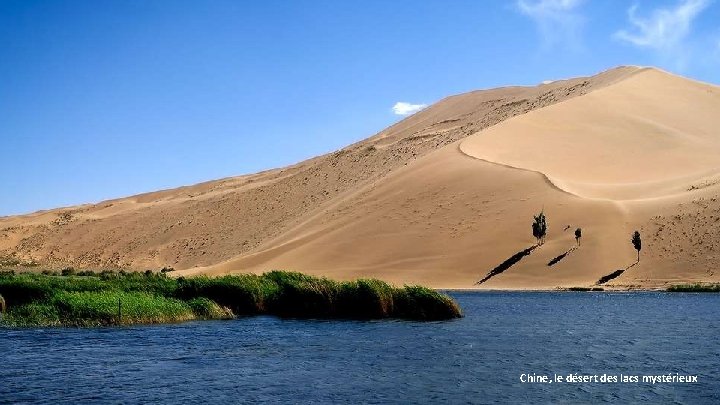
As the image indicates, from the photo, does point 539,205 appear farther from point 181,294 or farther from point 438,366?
point 438,366

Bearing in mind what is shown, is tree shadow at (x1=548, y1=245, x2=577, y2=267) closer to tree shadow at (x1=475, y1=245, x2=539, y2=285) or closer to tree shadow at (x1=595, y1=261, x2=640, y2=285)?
tree shadow at (x1=475, y1=245, x2=539, y2=285)

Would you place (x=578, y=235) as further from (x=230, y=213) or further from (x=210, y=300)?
(x=230, y=213)

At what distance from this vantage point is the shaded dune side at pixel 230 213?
98.3 metres

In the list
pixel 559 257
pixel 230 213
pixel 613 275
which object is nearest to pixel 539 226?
pixel 559 257

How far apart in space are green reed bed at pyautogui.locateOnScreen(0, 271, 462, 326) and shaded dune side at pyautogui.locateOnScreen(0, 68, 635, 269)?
46.3 m

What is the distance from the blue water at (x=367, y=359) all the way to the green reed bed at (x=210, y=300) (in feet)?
4.88

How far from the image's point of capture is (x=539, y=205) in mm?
71312

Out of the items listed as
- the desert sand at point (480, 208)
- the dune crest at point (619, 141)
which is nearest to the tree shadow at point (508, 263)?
the desert sand at point (480, 208)

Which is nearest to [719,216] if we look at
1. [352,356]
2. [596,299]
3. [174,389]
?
[596,299]

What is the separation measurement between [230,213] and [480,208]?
45.5 m

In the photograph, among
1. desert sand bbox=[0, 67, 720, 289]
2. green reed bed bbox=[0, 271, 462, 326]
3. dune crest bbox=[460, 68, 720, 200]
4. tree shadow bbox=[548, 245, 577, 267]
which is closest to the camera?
green reed bed bbox=[0, 271, 462, 326]

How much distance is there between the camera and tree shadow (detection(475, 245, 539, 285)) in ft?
205

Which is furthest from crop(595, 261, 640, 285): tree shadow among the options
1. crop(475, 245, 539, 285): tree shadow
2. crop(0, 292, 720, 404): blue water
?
crop(0, 292, 720, 404): blue water

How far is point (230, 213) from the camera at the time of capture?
11050 cm
